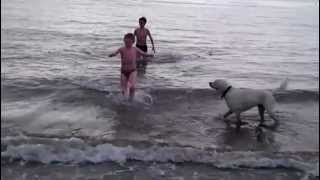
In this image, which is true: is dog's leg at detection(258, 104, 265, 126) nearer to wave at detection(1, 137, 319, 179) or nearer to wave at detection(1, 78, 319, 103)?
wave at detection(1, 137, 319, 179)

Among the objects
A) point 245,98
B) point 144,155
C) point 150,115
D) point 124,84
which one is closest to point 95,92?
point 124,84

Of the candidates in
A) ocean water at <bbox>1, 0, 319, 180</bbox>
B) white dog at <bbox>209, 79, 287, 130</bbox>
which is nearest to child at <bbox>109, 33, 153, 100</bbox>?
ocean water at <bbox>1, 0, 319, 180</bbox>

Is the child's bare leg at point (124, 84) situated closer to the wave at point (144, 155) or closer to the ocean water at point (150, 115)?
the ocean water at point (150, 115)

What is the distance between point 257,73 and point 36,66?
21.1 ft

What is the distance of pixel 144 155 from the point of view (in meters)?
Answer: 6.05

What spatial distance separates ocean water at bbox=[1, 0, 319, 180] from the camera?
5695 mm

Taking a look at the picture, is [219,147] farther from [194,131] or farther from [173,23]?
[173,23]

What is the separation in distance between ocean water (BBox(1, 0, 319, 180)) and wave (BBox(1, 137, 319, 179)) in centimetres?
1

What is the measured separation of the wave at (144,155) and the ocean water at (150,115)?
13 mm

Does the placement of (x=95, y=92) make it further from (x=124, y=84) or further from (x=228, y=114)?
(x=228, y=114)

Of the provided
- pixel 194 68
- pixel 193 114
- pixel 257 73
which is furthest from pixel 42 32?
pixel 193 114

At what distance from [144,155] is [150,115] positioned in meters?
2.47

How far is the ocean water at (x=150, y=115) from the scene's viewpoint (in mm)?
5695

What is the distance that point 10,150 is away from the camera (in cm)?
575
